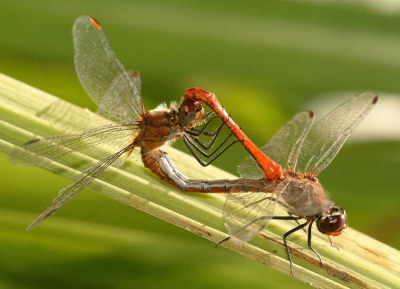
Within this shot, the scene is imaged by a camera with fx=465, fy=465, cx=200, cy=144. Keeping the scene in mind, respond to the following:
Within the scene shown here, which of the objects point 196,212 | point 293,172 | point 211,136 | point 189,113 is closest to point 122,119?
point 189,113

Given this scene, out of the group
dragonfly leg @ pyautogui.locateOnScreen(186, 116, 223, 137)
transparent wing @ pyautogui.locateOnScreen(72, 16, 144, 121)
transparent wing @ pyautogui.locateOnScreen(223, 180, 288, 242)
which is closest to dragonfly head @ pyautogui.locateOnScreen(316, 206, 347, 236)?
transparent wing @ pyautogui.locateOnScreen(223, 180, 288, 242)

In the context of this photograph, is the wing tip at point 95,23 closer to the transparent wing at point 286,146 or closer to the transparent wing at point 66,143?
the transparent wing at point 66,143

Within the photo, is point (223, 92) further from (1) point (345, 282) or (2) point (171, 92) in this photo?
(1) point (345, 282)

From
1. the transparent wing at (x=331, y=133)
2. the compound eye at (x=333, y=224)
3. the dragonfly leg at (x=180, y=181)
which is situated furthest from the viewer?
the transparent wing at (x=331, y=133)

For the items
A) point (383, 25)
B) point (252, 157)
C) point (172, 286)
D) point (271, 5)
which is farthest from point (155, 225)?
point (383, 25)

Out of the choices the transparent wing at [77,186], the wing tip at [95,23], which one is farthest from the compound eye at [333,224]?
the wing tip at [95,23]
